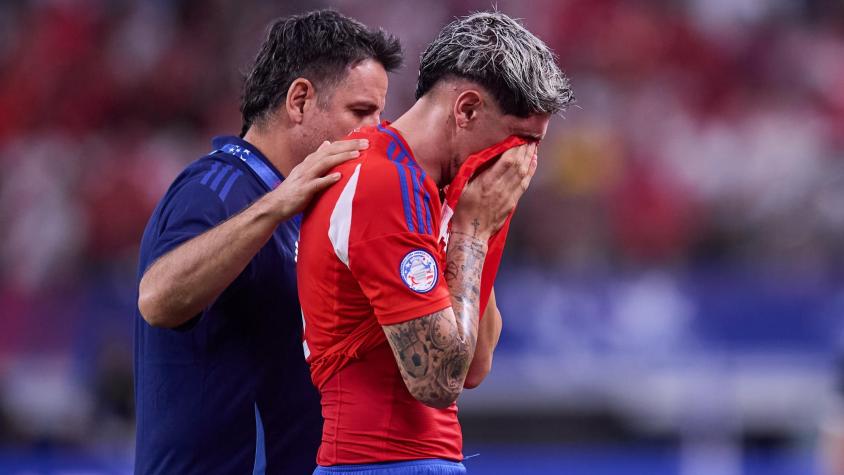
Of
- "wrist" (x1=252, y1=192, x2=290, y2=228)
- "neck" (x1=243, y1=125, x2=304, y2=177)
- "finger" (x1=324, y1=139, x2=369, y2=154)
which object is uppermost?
"neck" (x1=243, y1=125, x2=304, y2=177)

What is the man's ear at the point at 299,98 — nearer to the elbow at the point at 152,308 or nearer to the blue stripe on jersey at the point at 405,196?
the elbow at the point at 152,308

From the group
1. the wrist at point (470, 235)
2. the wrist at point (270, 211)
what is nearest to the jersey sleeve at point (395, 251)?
the wrist at point (470, 235)

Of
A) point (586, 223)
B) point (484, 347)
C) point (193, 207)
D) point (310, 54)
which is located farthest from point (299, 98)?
point (586, 223)

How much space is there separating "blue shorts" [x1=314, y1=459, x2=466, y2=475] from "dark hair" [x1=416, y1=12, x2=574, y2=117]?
2.93 ft

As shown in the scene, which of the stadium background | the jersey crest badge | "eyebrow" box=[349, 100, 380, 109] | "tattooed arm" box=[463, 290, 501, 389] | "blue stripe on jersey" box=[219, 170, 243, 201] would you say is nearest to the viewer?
the jersey crest badge

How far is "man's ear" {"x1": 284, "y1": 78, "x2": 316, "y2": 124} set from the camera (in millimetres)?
4090

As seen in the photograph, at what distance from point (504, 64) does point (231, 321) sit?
1193 millimetres

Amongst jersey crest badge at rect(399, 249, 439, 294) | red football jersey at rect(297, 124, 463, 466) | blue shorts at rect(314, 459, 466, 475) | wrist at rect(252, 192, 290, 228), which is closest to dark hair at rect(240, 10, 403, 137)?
wrist at rect(252, 192, 290, 228)

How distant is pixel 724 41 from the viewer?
11352mm

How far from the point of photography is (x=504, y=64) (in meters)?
3.22

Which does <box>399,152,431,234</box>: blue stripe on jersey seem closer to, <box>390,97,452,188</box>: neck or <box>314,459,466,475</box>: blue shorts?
<box>390,97,452,188</box>: neck

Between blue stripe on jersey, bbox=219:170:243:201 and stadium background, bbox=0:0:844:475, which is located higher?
stadium background, bbox=0:0:844:475

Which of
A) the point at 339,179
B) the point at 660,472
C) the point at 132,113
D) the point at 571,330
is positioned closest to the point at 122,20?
the point at 132,113

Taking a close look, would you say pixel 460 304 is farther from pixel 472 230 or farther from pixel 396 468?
pixel 396 468
